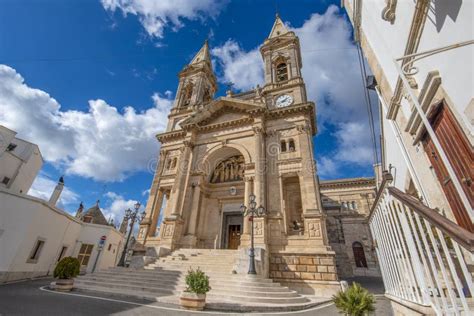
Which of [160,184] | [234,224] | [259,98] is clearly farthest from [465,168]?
[160,184]

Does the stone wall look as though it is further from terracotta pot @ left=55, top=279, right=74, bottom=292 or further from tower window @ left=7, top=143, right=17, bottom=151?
tower window @ left=7, top=143, right=17, bottom=151

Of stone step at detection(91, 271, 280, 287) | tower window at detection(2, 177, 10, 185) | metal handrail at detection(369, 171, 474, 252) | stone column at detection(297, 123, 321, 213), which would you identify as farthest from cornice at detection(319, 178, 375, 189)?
tower window at detection(2, 177, 10, 185)

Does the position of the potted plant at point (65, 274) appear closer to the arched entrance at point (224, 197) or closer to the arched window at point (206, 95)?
the arched entrance at point (224, 197)

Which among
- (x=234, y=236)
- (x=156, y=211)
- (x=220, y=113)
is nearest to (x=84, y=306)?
(x=156, y=211)

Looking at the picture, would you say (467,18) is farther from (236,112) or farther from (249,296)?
(236,112)

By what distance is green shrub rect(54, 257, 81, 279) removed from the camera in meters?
8.27

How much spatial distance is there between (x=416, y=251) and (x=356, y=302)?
2.41m

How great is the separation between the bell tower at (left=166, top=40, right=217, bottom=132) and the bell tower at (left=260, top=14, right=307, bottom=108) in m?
7.27

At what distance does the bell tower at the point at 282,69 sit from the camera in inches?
690

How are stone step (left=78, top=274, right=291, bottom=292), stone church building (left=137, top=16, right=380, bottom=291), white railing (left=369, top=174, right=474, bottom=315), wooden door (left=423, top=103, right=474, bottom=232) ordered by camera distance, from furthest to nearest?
stone church building (left=137, top=16, right=380, bottom=291), stone step (left=78, top=274, right=291, bottom=292), wooden door (left=423, top=103, right=474, bottom=232), white railing (left=369, top=174, right=474, bottom=315)

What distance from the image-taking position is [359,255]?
22.8 metres

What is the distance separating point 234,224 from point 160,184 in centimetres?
695

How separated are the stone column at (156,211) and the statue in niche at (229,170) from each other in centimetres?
441

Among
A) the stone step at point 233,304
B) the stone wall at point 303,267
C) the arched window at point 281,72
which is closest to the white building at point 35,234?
the stone step at point 233,304
